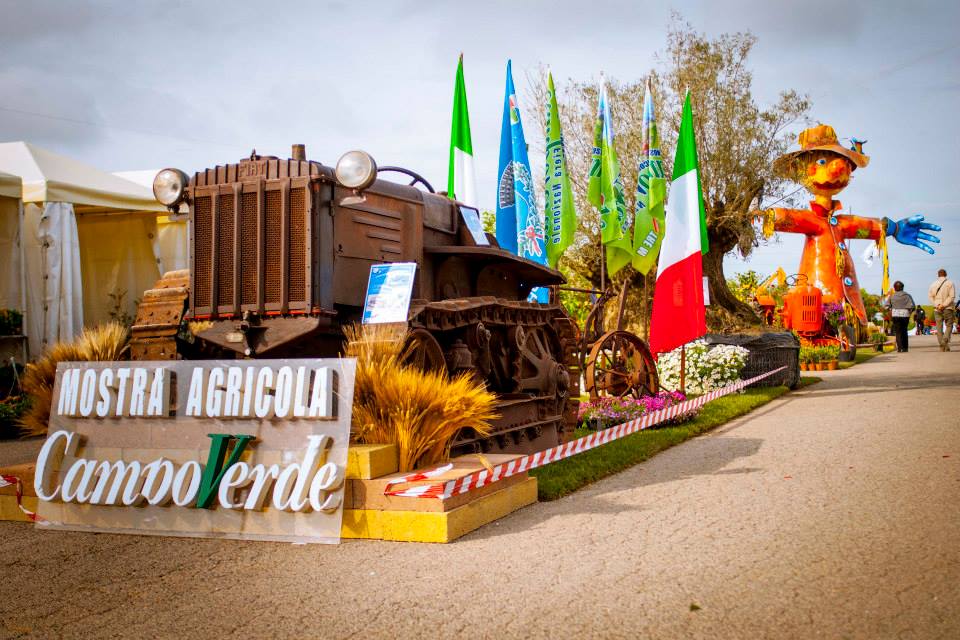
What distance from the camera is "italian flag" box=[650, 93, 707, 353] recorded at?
10.9 m

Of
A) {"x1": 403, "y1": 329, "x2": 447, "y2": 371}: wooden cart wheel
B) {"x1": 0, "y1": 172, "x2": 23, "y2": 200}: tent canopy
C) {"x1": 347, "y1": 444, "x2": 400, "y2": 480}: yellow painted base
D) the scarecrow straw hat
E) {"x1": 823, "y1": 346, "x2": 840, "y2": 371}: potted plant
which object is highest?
the scarecrow straw hat

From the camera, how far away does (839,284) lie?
25.1 meters

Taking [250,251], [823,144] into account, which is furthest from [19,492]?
[823,144]

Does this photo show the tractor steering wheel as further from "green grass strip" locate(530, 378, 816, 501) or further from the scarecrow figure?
the scarecrow figure

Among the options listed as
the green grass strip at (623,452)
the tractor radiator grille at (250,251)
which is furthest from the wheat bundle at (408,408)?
the tractor radiator grille at (250,251)

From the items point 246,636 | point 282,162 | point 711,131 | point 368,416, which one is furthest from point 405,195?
point 711,131

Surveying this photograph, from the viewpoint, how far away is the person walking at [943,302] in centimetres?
2290

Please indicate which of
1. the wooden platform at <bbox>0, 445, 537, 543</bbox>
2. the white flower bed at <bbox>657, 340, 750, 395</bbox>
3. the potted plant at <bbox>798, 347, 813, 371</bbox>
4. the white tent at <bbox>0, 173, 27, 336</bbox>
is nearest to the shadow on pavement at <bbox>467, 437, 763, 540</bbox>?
the wooden platform at <bbox>0, 445, 537, 543</bbox>

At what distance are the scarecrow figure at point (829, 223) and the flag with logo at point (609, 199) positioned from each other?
940 centimetres

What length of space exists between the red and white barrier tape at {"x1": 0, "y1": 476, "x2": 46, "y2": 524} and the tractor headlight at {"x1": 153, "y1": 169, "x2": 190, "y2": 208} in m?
2.31

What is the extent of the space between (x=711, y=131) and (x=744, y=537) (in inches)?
675

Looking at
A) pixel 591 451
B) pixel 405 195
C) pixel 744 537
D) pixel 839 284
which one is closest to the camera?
pixel 744 537

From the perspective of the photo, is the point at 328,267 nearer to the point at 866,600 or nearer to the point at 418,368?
the point at 418,368

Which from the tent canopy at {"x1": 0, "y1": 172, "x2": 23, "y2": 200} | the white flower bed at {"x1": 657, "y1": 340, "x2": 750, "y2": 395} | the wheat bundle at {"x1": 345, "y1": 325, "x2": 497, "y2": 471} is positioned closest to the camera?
the wheat bundle at {"x1": 345, "y1": 325, "x2": 497, "y2": 471}
